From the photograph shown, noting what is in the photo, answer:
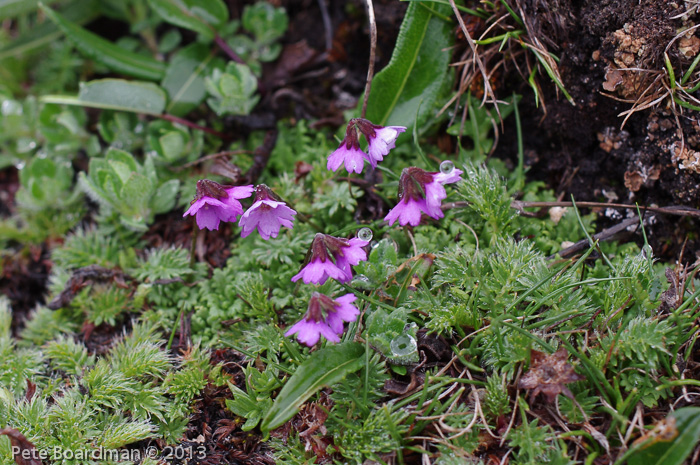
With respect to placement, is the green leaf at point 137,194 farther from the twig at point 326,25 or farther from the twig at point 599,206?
the twig at point 599,206

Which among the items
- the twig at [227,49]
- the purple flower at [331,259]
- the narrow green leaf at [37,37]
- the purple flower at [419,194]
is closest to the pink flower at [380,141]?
the purple flower at [419,194]

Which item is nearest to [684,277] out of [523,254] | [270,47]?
[523,254]

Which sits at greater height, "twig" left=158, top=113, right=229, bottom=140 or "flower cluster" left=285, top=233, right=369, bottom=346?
"flower cluster" left=285, top=233, right=369, bottom=346

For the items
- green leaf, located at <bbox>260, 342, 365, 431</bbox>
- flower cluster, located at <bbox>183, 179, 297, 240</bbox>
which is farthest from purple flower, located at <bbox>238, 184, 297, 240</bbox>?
green leaf, located at <bbox>260, 342, 365, 431</bbox>

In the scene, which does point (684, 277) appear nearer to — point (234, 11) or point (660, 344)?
point (660, 344)

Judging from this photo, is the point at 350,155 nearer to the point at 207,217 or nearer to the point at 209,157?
the point at 207,217

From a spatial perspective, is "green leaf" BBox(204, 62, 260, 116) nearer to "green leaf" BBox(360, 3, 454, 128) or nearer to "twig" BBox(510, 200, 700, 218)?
"green leaf" BBox(360, 3, 454, 128)
